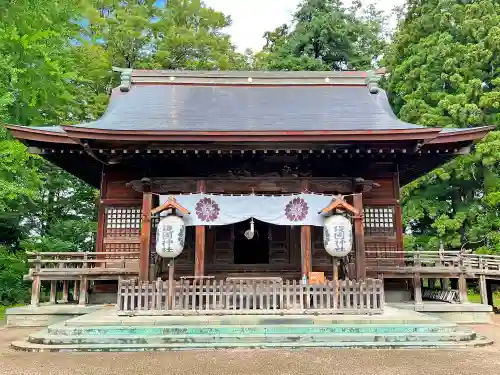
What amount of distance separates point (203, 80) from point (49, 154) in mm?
6312

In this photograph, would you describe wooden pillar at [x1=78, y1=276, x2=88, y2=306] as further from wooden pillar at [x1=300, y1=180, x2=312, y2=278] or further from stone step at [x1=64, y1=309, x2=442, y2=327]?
wooden pillar at [x1=300, y1=180, x2=312, y2=278]

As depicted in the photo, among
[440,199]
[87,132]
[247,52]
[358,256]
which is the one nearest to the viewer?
[87,132]

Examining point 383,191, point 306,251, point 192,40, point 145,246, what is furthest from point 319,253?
point 192,40

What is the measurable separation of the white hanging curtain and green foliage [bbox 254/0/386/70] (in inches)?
841

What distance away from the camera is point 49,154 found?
1117cm

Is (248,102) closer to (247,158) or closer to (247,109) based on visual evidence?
(247,109)

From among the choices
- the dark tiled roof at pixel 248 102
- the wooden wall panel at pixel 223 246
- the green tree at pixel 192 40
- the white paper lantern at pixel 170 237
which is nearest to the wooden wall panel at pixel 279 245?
the wooden wall panel at pixel 223 246

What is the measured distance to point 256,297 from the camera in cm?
895

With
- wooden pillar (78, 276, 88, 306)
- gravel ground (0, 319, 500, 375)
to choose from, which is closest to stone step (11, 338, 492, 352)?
gravel ground (0, 319, 500, 375)

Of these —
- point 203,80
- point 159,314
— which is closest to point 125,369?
point 159,314

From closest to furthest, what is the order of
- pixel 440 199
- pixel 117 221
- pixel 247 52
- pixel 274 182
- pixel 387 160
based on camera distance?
pixel 274 182 < pixel 387 160 < pixel 117 221 < pixel 440 199 < pixel 247 52

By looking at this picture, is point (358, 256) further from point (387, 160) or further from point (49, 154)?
point (49, 154)

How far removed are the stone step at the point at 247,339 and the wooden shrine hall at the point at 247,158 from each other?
2.20 m

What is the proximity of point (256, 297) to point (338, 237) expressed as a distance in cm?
224
